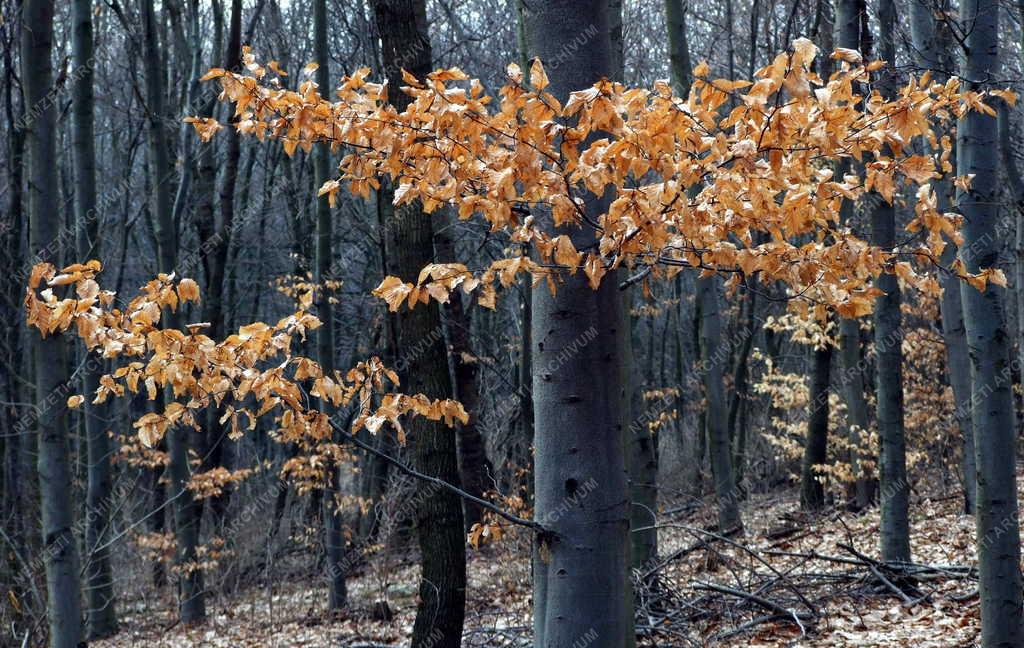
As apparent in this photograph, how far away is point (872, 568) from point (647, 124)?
5740 millimetres

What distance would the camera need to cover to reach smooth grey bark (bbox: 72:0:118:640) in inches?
291

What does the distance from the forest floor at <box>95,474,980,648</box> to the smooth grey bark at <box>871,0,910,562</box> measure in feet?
1.03

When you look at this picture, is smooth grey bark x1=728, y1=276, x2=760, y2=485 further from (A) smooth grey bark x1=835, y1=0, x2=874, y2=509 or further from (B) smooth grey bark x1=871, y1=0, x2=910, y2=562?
(B) smooth grey bark x1=871, y1=0, x2=910, y2=562

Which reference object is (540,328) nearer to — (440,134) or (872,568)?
(440,134)

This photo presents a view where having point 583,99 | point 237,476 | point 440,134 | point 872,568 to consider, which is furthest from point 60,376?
point 237,476

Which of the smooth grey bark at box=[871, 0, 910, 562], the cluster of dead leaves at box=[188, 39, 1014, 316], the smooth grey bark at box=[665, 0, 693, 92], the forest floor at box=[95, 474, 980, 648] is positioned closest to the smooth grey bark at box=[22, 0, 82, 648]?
the forest floor at box=[95, 474, 980, 648]

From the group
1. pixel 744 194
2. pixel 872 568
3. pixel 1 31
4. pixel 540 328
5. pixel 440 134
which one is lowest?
pixel 872 568

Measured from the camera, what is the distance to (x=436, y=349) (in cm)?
580

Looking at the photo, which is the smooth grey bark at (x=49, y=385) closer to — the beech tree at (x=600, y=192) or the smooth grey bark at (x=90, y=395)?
the smooth grey bark at (x=90, y=395)

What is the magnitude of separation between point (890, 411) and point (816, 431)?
6063 millimetres

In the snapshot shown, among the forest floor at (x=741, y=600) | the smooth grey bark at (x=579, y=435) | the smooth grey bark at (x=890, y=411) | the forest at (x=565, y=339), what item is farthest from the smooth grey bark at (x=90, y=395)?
the smooth grey bark at (x=890, y=411)

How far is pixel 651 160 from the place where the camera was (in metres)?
2.38

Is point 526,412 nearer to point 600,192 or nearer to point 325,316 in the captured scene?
point 325,316

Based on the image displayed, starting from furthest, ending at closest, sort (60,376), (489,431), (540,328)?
1. (489,431)
2. (60,376)
3. (540,328)
